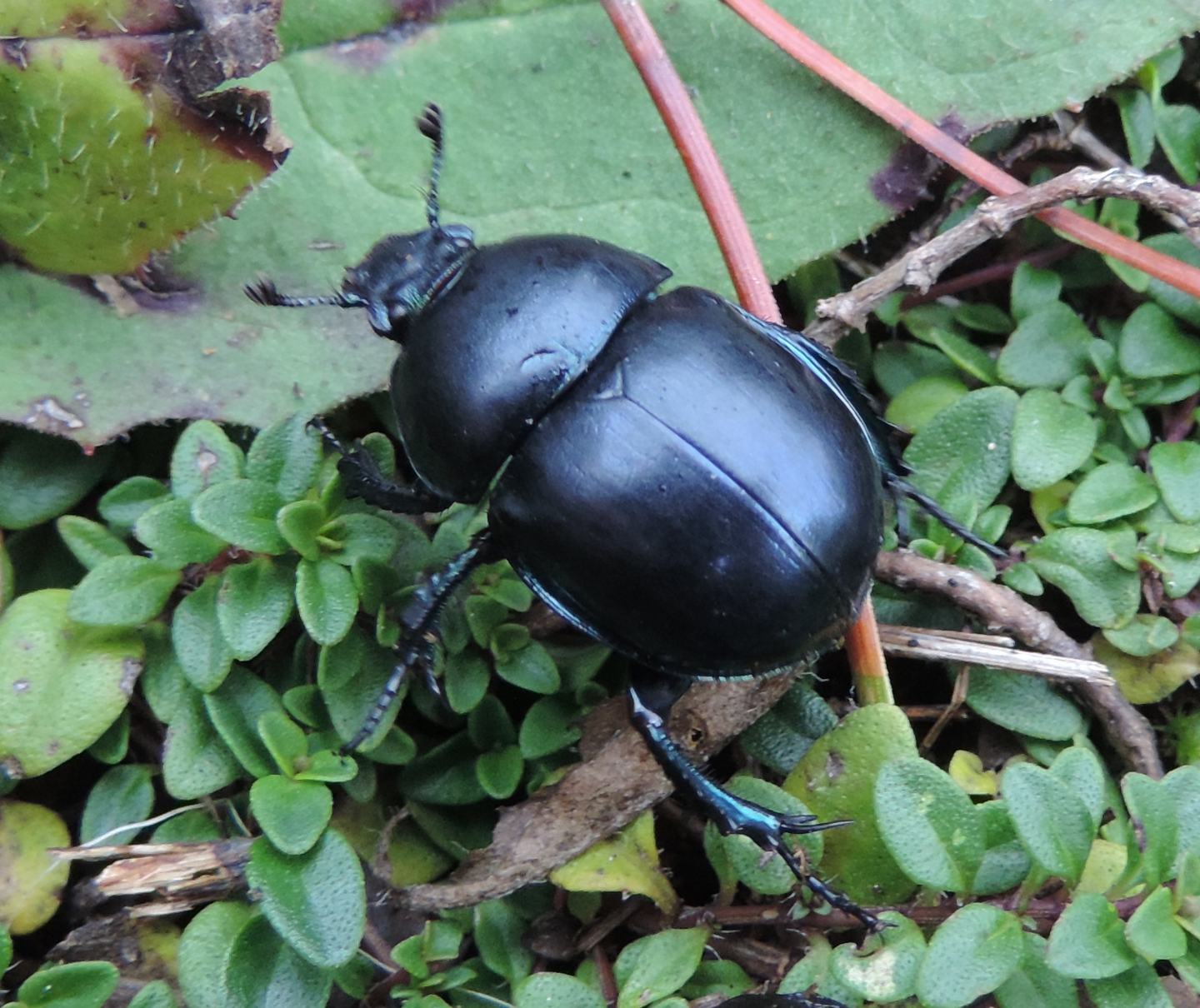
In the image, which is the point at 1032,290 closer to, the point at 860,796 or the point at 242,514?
the point at 860,796

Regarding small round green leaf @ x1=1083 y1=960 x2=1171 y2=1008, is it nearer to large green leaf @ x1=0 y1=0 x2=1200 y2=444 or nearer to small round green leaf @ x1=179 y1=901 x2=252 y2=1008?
small round green leaf @ x1=179 y1=901 x2=252 y2=1008

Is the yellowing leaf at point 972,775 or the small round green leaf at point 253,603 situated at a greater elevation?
the small round green leaf at point 253,603

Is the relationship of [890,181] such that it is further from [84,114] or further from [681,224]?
[84,114]

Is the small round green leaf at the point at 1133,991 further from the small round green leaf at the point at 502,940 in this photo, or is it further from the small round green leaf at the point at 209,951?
the small round green leaf at the point at 209,951

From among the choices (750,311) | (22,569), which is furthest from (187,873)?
(750,311)

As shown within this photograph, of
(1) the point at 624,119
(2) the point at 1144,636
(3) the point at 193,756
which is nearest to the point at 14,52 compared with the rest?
(1) the point at 624,119

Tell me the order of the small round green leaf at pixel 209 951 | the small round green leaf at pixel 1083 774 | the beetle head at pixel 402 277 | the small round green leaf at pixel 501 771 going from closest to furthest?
the small round green leaf at pixel 1083 774 < the small round green leaf at pixel 209 951 < the small round green leaf at pixel 501 771 < the beetle head at pixel 402 277

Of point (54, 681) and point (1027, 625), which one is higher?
point (54, 681)

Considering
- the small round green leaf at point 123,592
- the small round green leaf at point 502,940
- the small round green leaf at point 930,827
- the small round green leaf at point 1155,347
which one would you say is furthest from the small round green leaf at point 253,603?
the small round green leaf at point 1155,347
